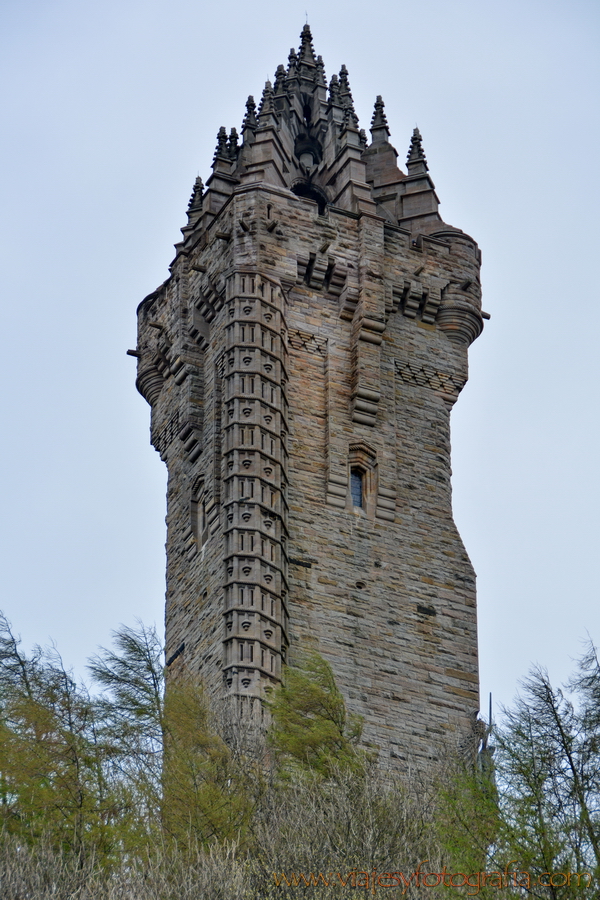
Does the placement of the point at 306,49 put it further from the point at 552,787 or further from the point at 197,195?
the point at 552,787

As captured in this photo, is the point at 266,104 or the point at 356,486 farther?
the point at 266,104

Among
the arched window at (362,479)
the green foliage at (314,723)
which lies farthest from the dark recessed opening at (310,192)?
the green foliage at (314,723)

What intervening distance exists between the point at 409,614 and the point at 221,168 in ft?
35.5

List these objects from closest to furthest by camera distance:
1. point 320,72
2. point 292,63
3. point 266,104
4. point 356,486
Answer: point 356,486
point 266,104
point 320,72
point 292,63

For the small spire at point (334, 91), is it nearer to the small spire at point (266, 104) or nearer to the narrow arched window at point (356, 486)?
the small spire at point (266, 104)

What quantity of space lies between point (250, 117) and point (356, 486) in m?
9.07

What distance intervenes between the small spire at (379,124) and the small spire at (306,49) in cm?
229

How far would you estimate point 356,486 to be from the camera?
139ft

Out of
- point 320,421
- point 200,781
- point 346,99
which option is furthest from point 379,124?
point 200,781

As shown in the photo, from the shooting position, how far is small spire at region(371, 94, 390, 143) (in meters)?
48.8

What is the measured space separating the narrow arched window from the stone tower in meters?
0.04

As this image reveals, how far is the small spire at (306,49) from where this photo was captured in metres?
51.0

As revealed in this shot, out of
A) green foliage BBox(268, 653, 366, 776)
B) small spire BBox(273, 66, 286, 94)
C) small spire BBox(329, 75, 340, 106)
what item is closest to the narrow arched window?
green foliage BBox(268, 653, 366, 776)

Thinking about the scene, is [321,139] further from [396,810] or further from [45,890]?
[45,890]
